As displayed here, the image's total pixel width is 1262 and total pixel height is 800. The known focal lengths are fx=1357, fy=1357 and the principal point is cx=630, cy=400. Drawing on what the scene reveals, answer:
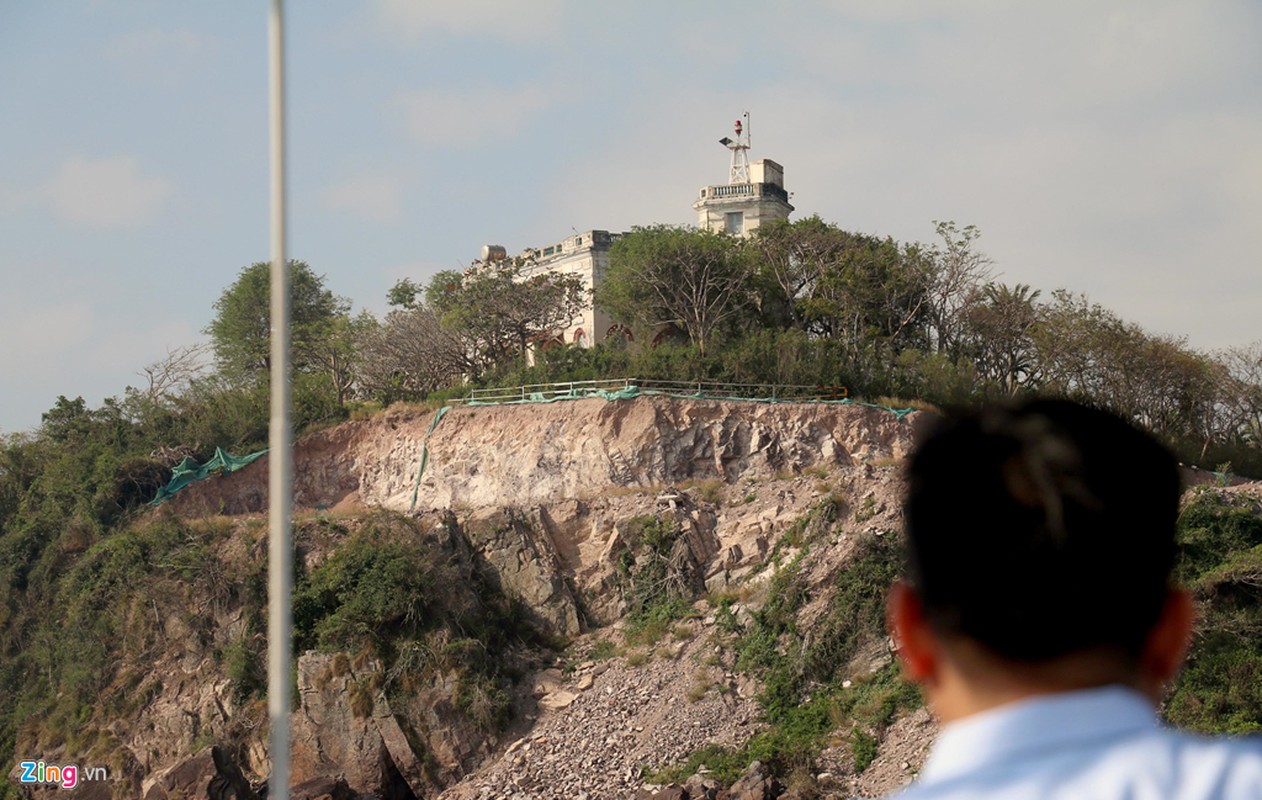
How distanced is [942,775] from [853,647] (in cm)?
2406

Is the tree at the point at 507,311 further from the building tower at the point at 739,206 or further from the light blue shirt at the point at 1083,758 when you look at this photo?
the light blue shirt at the point at 1083,758

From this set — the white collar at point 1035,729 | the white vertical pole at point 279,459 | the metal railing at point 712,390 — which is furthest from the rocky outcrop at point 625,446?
the white collar at point 1035,729

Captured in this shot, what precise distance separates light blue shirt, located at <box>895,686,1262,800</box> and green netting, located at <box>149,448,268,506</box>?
3657 cm

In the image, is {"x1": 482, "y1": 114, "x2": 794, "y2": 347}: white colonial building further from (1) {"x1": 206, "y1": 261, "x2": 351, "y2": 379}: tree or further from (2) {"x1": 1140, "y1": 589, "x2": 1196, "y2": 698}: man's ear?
(2) {"x1": 1140, "y1": 589, "x2": 1196, "y2": 698}: man's ear

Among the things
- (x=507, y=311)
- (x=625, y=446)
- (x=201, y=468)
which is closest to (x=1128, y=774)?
(x=625, y=446)

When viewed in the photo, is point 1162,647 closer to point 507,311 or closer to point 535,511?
point 535,511

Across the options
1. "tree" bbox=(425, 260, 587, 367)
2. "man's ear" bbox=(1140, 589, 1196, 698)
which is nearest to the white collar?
"man's ear" bbox=(1140, 589, 1196, 698)

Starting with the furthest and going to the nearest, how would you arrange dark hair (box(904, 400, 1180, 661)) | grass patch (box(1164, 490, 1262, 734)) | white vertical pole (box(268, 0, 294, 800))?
grass patch (box(1164, 490, 1262, 734)), white vertical pole (box(268, 0, 294, 800)), dark hair (box(904, 400, 1180, 661))

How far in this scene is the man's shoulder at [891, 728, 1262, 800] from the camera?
1570 millimetres

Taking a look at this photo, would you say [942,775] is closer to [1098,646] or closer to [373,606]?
[1098,646]

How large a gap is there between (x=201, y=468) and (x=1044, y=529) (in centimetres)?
3714

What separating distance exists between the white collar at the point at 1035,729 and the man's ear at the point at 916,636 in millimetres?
151

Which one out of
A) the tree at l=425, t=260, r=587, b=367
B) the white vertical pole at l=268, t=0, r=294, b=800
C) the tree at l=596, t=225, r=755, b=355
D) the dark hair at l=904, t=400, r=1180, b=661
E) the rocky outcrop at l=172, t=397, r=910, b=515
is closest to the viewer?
the dark hair at l=904, t=400, r=1180, b=661

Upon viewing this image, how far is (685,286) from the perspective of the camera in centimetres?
3947
